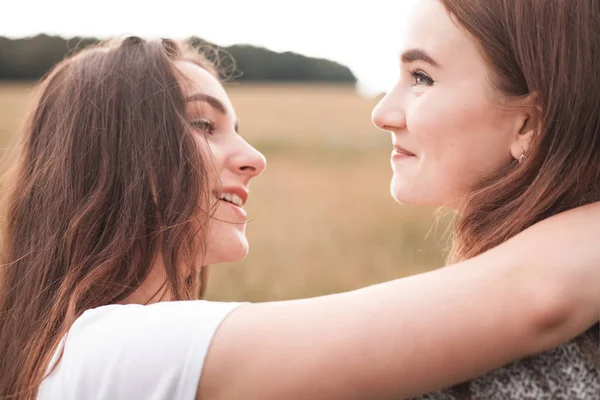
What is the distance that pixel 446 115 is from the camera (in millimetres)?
2270

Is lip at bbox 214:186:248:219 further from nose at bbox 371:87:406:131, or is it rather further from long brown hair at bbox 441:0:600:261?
long brown hair at bbox 441:0:600:261

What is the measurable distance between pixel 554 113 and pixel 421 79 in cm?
59

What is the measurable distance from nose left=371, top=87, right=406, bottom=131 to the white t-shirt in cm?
112

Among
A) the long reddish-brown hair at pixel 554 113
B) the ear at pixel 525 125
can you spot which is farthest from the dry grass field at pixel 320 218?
the long reddish-brown hair at pixel 554 113

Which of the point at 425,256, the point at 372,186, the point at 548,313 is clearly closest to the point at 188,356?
the point at 548,313

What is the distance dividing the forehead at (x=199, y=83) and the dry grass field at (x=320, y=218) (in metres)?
0.84

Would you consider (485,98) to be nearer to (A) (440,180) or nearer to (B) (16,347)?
(A) (440,180)

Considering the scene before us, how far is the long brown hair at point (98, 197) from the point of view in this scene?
2.28 m

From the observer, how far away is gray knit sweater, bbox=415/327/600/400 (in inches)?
65.5

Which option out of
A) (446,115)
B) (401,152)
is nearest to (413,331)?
(446,115)

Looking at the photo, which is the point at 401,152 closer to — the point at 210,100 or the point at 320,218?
the point at 210,100

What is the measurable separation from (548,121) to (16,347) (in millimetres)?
1968

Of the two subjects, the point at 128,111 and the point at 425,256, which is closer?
the point at 128,111

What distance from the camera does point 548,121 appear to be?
78.3 inches
